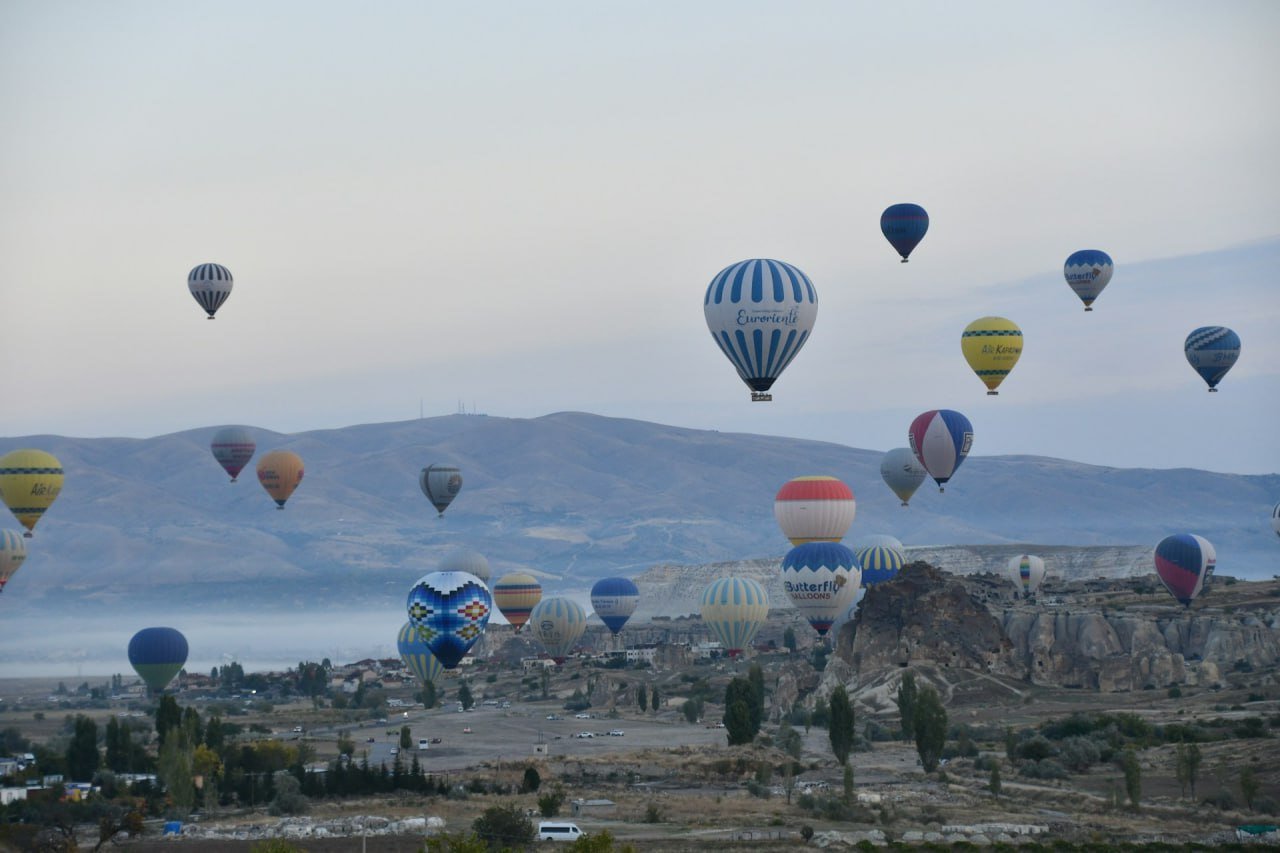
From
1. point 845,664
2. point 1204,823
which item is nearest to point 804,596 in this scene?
point 845,664

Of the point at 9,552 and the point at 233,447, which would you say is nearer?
the point at 9,552

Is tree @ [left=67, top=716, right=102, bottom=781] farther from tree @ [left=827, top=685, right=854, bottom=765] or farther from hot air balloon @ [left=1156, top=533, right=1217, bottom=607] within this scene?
hot air balloon @ [left=1156, top=533, right=1217, bottom=607]

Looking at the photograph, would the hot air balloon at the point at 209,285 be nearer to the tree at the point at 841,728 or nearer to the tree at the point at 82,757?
the tree at the point at 82,757

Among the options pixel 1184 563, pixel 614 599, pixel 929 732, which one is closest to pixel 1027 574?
pixel 1184 563

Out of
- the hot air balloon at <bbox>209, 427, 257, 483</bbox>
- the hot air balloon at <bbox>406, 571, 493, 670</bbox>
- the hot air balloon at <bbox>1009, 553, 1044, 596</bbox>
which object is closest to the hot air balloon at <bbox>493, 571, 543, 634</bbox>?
the hot air balloon at <bbox>209, 427, 257, 483</bbox>

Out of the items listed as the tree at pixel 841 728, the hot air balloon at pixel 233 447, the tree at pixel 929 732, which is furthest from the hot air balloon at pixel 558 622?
the tree at pixel 929 732

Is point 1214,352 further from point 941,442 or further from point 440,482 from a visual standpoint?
point 440,482

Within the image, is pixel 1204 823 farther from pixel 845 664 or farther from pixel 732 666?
pixel 732 666
